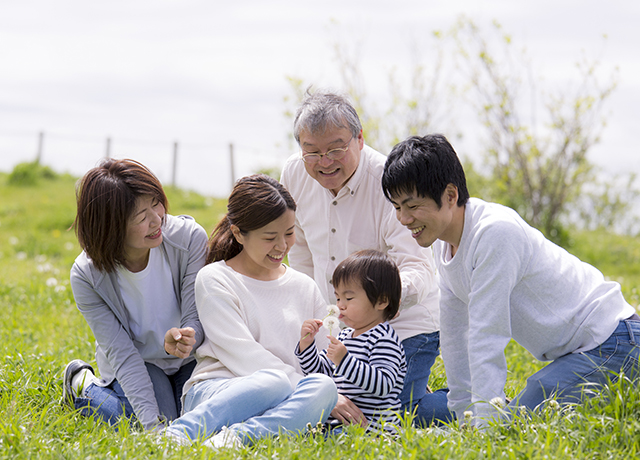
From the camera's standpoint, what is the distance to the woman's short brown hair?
124 inches

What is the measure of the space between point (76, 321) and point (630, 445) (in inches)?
174

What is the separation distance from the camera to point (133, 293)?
3422mm

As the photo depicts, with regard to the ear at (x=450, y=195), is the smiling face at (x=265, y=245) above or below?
below

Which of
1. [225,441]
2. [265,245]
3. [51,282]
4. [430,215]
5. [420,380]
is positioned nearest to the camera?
[225,441]

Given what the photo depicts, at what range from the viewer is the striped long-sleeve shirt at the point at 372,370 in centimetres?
298

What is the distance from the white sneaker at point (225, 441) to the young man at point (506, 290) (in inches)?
40.2

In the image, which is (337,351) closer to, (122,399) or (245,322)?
(245,322)

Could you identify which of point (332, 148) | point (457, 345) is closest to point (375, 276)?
point (457, 345)

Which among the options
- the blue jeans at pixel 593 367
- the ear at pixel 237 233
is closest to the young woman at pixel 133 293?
the ear at pixel 237 233

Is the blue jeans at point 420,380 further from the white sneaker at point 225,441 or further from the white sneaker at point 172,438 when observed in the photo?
the white sneaker at point 172,438

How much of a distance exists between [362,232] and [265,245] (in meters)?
0.75

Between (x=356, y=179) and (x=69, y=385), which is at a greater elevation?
(x=356, y=179)

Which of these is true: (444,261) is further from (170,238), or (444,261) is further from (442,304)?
(170,238)

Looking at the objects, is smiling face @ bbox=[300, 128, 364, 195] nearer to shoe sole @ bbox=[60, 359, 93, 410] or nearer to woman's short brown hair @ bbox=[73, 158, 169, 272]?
woman's short brown hair @ bbox=[73, 158, 169, 272]
